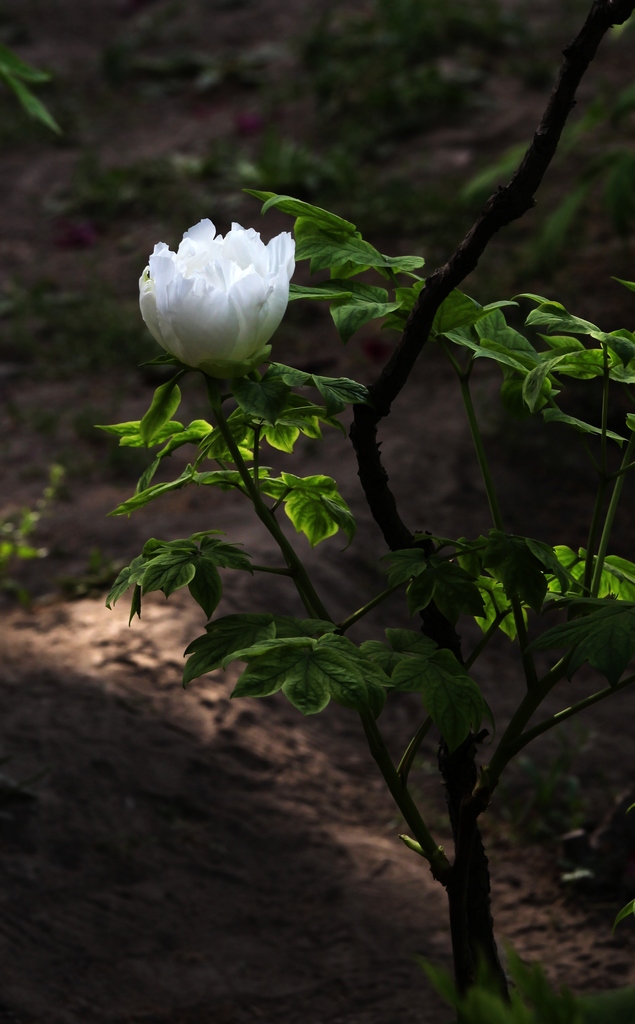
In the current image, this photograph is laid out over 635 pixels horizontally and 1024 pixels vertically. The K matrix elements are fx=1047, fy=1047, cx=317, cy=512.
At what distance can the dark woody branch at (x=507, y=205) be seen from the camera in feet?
3.64

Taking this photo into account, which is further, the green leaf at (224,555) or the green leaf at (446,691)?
the green leaf at (224,555)

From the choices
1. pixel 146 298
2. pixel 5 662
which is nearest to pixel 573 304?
pixel 5 662

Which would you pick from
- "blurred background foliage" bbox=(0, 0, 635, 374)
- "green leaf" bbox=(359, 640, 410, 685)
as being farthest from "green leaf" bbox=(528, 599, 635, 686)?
"blurred background foliage" bbox=(0, 0, 635, 374)

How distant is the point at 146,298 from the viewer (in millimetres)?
1113

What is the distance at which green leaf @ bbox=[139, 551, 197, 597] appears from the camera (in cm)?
113

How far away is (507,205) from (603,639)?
1.57 ft

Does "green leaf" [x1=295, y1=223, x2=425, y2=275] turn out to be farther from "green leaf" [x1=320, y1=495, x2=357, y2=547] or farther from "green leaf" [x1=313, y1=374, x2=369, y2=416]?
"green leaf" [x1=320, y1=495, x2=357, y2=547]

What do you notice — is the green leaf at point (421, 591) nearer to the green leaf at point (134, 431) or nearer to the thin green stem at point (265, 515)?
the thin green stem at point (265, 515)

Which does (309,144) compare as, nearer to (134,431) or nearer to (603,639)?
(134,431)

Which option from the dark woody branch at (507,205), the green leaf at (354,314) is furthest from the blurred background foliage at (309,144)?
the green leaf at (354,314)

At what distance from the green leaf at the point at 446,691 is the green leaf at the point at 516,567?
0.34 ft

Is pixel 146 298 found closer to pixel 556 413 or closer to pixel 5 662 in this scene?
pixel 556 413

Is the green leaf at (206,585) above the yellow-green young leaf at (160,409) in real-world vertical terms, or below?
below

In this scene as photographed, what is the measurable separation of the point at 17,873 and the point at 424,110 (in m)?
6.77
